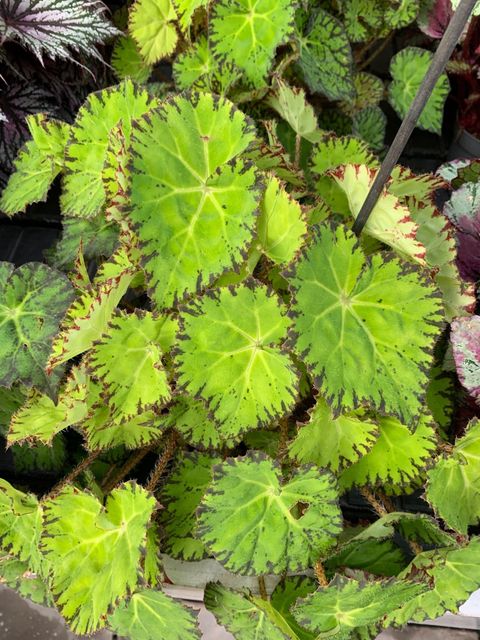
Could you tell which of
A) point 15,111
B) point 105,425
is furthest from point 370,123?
point 105,425

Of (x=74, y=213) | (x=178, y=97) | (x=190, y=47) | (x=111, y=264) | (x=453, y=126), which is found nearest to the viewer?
(x=178, y=97)

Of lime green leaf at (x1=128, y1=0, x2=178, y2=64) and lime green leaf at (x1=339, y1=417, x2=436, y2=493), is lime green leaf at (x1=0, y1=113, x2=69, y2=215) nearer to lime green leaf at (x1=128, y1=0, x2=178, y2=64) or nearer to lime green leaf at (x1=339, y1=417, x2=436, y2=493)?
lime green leaf at (x1=128, y1=0, x2=178, y2=64)

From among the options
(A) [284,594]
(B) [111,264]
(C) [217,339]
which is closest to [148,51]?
(B) [111,264]

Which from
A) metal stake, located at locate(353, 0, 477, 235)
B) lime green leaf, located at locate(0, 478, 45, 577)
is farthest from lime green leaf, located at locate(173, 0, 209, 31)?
lime green leaf, located at locate(0, 478, 45, 577)

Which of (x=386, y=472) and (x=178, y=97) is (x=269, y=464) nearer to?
(x=386, y=472)

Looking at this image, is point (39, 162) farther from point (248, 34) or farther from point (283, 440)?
point (283, 440)

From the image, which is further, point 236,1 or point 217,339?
point 236,1

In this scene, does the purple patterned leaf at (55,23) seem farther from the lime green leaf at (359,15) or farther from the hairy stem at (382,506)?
the hairy stem at (382,506)
